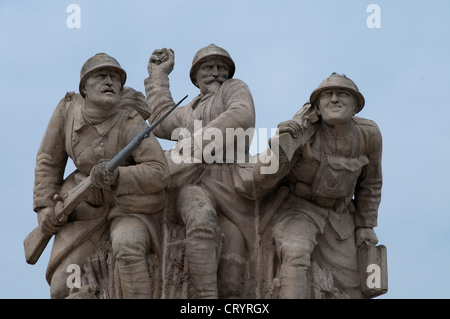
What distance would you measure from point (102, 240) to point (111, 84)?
6.11 feet

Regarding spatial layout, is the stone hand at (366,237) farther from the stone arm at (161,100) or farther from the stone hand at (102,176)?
the stone hand at (102,176)

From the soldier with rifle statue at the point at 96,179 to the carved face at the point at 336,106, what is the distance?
78.6 inches

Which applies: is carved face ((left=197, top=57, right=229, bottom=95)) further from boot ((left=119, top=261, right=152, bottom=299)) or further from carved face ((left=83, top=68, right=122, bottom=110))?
boot ((left=119, top=261, right=152, bottom=299))

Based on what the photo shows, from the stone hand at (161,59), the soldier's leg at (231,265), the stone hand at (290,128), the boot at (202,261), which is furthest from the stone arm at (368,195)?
the stone hand at (161,59)

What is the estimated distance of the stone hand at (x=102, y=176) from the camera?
17.0m

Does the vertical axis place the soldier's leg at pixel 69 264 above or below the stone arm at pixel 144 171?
below

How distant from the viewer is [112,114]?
1772cm

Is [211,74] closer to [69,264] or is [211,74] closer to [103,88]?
[103,88]

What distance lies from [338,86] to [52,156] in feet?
11.6

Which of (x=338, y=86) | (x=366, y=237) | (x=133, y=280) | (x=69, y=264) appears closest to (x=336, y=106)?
(x=338, y=86)
